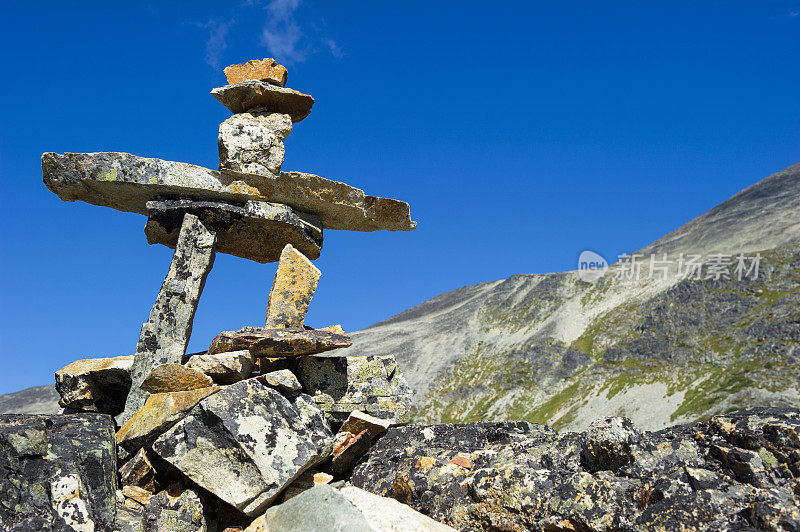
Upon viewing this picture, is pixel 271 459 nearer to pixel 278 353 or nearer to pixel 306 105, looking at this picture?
pixel 278 353

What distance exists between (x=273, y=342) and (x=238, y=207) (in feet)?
9.10

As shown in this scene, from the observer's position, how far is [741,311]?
14512 centimetres

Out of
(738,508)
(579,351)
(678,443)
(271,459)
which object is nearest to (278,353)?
(271,459)

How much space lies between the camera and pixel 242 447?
7.65m

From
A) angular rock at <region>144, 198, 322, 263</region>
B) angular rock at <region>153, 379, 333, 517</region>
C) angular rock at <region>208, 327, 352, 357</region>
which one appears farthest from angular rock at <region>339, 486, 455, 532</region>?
angular rock at <region>144, 198, 322, 263</region>

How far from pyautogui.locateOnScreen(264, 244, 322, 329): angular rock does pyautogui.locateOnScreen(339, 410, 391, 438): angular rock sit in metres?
1.90

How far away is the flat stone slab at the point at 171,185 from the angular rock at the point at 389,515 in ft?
18.5

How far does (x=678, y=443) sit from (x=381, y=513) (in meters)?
3.30

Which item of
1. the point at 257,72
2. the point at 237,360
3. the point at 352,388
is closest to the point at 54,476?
the point at 237,360

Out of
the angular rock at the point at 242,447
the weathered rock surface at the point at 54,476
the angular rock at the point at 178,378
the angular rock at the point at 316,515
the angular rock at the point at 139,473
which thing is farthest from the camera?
the angular rock at the point at 178,378

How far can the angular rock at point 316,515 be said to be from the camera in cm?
634

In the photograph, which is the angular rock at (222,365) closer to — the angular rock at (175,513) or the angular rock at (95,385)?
the angular rock at (175,513)

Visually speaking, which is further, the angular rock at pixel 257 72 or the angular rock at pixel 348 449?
the angular rock at pixel 257 72

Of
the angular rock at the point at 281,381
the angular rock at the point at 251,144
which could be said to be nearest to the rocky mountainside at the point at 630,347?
the angular rock at the point at 251,144
